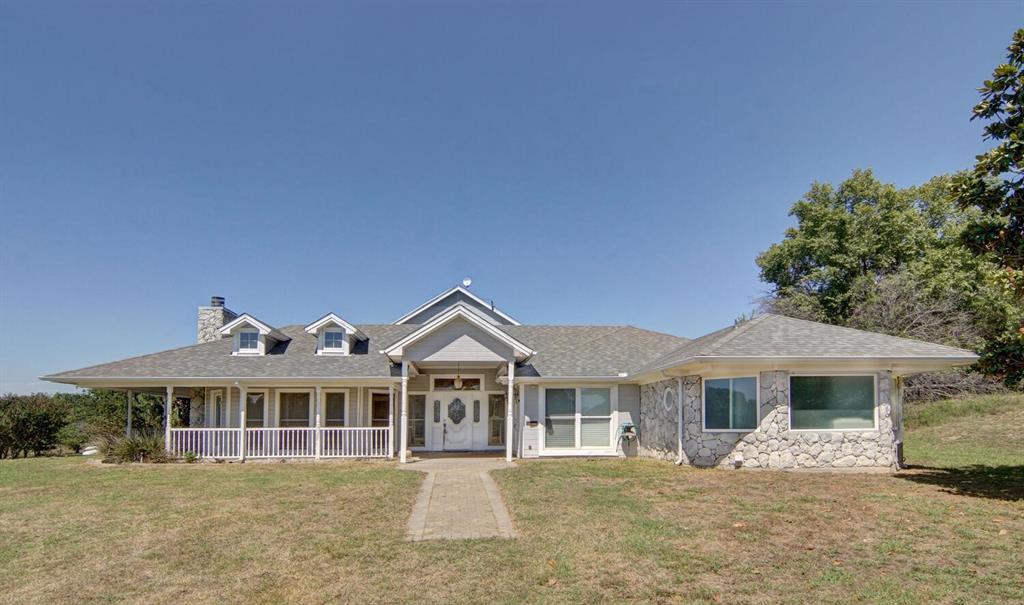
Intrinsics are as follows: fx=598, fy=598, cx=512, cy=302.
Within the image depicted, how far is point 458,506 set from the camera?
9977 millimetres

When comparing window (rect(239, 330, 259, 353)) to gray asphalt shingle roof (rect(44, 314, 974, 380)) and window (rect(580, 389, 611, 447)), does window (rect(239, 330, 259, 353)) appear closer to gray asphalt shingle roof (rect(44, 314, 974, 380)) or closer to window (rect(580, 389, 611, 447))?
gray asphalt shingle roof (rect(44, 314, 974, 380))

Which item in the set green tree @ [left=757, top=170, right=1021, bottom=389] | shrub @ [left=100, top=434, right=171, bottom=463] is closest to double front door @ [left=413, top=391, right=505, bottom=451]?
shrub @ [left=100, top=434, right=171, bottom=463]

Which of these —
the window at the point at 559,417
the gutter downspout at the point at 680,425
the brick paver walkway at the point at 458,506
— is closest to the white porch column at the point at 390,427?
the brick paver walkway at the point at 458,506

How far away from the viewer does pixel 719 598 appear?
213 inches

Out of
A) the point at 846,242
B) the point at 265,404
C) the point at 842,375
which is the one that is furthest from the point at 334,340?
the point at 846,242

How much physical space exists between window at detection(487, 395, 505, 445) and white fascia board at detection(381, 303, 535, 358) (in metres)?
3.54

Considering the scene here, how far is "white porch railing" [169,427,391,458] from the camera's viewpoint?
57.4ft

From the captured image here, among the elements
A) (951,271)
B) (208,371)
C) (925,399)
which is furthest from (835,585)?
(951,271)

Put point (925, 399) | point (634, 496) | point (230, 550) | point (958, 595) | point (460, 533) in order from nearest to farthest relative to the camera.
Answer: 1. point (958, 595)
2. point (230, 550)
3. point (460, 533)
4. point (634, 496)
5. point (925, 399)

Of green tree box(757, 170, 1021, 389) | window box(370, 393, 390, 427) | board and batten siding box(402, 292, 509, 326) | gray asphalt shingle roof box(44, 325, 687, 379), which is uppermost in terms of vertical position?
green tree box(757, 170, 1021, 389)

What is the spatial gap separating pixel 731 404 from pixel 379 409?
11.0 metres

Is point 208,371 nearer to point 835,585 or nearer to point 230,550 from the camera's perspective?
point 230,550

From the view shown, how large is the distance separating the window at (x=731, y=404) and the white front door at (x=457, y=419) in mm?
8141

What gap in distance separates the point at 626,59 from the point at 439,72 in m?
5.38
